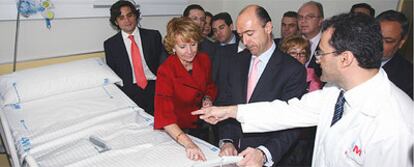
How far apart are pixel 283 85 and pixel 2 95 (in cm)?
192

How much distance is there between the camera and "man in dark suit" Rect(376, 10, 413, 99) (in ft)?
5.56

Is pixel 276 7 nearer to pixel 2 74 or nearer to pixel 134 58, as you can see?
pixel 134 58

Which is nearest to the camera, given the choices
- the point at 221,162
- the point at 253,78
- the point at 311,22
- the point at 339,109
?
the point at 339,109

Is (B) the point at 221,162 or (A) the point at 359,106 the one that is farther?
(B) the point at 221,162

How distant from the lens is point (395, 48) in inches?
67.4

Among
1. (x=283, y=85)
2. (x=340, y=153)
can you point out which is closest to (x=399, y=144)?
(x=340, y=153)

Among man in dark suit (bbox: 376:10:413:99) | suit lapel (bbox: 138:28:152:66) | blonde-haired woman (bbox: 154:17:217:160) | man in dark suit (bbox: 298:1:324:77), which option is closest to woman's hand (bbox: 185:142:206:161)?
blonde-haired woman (bbox: 154:17:217:160)

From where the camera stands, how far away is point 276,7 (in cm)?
344

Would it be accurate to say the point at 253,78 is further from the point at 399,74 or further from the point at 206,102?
the point at 399,74

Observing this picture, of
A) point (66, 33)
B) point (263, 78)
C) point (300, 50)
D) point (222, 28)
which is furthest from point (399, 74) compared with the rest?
point (66, 33)

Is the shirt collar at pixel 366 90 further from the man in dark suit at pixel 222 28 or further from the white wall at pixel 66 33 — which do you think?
the white wall at pixel 66 33

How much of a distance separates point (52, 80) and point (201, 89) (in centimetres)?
125

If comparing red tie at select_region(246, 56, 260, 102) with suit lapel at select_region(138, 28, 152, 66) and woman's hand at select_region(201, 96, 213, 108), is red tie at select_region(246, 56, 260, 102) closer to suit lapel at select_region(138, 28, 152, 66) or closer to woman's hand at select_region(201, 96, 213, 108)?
woman's hand at select_region(201, 96, 213, 108)

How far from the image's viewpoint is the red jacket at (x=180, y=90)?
149cm
